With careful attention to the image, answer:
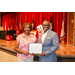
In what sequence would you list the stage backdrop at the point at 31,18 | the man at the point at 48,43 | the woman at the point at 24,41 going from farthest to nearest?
the stage backdrop at the point at 31,18, the woman at the point at 24,41, the man at the point at 48,43

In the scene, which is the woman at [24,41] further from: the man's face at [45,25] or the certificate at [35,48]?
the man's face at [45,25]

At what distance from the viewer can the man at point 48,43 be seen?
4.56ft

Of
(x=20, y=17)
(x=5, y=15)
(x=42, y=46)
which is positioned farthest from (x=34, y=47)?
(x=5, y=15)

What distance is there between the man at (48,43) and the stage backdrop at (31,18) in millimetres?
6237

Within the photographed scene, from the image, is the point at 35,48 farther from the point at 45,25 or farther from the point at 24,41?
the point at 45,25

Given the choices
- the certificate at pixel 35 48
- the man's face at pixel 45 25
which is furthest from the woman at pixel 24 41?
the man's face at pixel 45 25

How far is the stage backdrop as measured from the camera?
774 centimetres

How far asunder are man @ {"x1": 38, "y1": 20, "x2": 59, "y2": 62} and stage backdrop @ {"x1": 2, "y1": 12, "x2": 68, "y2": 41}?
6237mm

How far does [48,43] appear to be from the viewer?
1.41m

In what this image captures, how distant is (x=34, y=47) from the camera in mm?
1446

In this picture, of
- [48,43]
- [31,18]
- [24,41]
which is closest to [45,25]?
[48,43]

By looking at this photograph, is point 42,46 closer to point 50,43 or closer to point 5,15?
point 50,43
